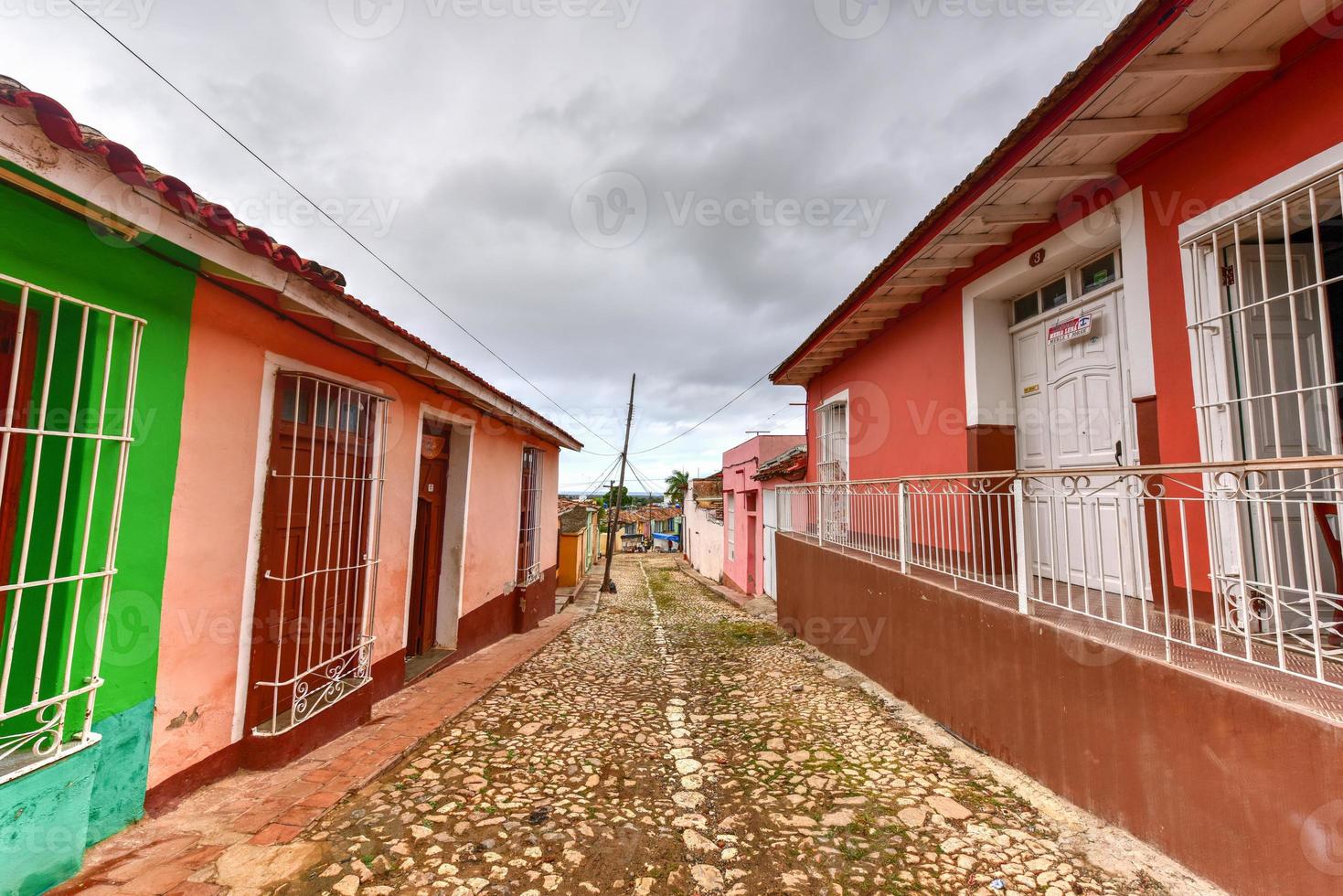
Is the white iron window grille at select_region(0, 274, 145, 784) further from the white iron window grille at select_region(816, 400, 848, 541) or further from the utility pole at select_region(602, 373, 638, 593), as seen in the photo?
the utility pole at select_region(602, 373, 638, 593)

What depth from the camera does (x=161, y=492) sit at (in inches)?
107

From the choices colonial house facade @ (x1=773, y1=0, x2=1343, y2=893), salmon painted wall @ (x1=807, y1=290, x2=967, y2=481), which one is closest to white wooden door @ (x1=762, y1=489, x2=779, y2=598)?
salmon painted wall @ (x1=807, y1=290, x2=967, y2=481)

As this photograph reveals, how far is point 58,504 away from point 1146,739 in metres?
4.80

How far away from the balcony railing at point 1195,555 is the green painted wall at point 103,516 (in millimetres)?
4332

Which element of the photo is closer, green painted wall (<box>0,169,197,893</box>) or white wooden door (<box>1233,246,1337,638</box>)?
green painted wall (<box>0,169,197,893</box>)

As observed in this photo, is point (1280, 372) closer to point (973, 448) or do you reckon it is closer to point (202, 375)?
point (973, 448)

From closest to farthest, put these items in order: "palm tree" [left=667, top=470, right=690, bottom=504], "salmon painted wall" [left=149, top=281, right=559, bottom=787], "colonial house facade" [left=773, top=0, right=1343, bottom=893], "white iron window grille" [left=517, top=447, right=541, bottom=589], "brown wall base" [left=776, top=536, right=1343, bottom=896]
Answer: "brown wall base" [left=776, top=536, right=1343, bottom=896]
"colonial house facade" [left=773, top=0, right=1343, bottom=893]
"salmon painted wall" [left=149, top=281, right=559, bottom=787]
"white iron window grille" [left=517, top=447, right=541, bottom=589]
"palm tree" [left=667, top=470, right=690, bottom=504]

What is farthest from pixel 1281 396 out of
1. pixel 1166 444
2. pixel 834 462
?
pixel 834 462

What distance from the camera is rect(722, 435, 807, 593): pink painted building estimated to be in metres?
13.0

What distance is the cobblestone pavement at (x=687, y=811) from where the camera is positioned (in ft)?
8.14

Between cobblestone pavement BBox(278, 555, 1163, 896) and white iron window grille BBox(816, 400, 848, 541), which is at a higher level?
white iron window grille BBox(816, 400, 848, 541)

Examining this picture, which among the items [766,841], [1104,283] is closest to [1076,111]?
[1104,283]

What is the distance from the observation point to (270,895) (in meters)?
2.28

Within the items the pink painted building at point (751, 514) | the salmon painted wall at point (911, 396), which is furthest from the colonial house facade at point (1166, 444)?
the pink painted building at point (751, 514)
